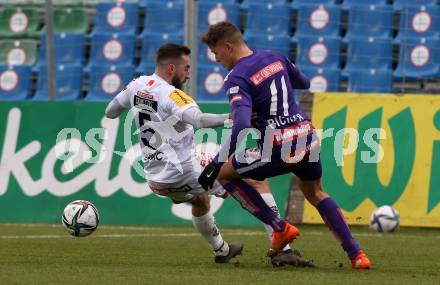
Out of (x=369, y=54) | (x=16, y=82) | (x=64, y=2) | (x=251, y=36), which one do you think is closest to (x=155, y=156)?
(x=369, y=54)

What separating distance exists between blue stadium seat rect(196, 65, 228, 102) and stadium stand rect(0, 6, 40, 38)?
3.84 metres

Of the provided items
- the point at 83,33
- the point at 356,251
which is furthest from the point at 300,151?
the point at 83,33

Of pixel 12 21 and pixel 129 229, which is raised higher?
pixel 12 21

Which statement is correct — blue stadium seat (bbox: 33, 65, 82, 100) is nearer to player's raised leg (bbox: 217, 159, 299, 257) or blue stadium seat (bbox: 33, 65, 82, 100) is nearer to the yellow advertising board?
the yellow advertising board

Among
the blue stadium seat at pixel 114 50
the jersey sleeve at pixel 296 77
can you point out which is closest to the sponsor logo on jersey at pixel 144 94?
the jersey sleeve at pixel 296 77

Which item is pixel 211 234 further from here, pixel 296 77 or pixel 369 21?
pixel 369 21

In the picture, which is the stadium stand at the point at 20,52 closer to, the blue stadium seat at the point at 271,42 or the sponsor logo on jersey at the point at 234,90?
the blue stadium seat at the point at 271,42

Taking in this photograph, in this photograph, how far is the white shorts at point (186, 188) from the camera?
9.12 metres

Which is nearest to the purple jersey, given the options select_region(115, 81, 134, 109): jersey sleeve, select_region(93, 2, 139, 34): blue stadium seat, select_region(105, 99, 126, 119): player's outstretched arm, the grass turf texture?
the grass turf texture

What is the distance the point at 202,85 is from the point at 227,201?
444 cm

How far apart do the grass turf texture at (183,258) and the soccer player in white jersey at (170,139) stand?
0.33 metres

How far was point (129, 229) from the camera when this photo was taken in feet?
42.1

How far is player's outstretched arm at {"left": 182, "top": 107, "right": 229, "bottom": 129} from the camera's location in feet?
27.9

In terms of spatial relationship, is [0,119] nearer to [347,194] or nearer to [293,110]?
[347,194]
